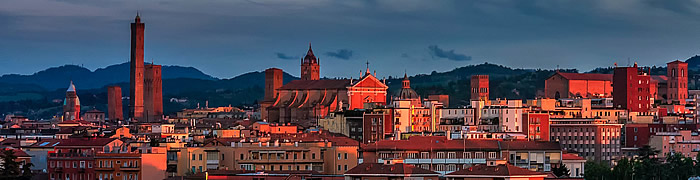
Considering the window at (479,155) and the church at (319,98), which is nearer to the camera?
the window at (479,155)

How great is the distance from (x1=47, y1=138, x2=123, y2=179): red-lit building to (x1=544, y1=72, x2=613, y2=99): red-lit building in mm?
87193

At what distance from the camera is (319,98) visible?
158500 millimetres

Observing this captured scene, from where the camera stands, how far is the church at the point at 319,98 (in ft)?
493

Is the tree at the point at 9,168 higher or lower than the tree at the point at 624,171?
higher

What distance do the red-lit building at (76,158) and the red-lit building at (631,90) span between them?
62.5 meters

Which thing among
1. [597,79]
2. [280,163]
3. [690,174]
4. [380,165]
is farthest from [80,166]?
[597,79]

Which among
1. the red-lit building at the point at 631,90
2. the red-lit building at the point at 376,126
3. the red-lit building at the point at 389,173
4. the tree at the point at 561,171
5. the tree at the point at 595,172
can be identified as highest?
the red-lit building at the point at 631,90

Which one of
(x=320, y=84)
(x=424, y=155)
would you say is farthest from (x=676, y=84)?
(x=424, y=155)

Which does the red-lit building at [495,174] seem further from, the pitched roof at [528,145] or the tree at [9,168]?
the tree at [9,168]

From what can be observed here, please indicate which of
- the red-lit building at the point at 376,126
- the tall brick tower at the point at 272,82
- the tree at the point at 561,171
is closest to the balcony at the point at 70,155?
the tree at the point at 561,171

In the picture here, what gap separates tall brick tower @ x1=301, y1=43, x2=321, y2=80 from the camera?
618 ft

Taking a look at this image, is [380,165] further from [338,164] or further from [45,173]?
[45,173]

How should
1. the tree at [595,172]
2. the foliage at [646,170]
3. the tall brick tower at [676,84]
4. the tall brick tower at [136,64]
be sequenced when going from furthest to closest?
the tall brick tower at [136,64], the tall brick tower at [676,84], the foliage at [646,170], the tree at [595,172]

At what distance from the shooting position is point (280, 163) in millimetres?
91812
